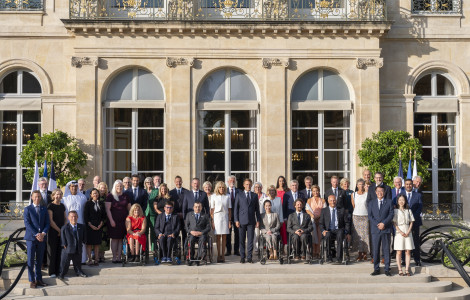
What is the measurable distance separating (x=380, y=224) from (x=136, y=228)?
5.07m

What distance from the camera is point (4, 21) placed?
71.3 ft

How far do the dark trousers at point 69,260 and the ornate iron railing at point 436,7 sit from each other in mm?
13101

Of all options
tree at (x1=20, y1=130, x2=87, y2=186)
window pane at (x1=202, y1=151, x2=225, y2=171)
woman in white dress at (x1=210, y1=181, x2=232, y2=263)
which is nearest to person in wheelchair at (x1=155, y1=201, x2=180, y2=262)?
woman in white dress at (x1=210, y1=181, x2=232, y2=263)

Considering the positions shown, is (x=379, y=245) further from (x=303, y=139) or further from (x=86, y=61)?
(x=86, y=61)

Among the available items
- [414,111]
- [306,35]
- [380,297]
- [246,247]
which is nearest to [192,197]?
[246,247]

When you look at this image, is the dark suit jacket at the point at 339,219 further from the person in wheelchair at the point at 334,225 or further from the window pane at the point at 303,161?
the window pane at the point at 303,161

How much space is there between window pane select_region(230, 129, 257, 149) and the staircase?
694 centimetres

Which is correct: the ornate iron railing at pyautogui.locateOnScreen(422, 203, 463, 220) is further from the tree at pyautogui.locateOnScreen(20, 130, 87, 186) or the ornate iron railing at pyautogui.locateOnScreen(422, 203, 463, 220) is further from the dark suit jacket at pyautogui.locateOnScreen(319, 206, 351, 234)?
the tree at pyautogui.locateOnScreen(20, 130, 87, 186)

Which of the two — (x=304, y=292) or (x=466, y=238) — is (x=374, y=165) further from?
(x=304, y=292)

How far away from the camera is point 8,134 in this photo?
21.9 metres

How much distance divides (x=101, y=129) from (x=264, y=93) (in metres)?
4.87

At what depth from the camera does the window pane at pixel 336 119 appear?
21.8 metres

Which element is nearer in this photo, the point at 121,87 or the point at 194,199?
the point at 194,199

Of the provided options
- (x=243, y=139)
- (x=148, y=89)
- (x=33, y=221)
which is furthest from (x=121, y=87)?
(x=33, y=221)
